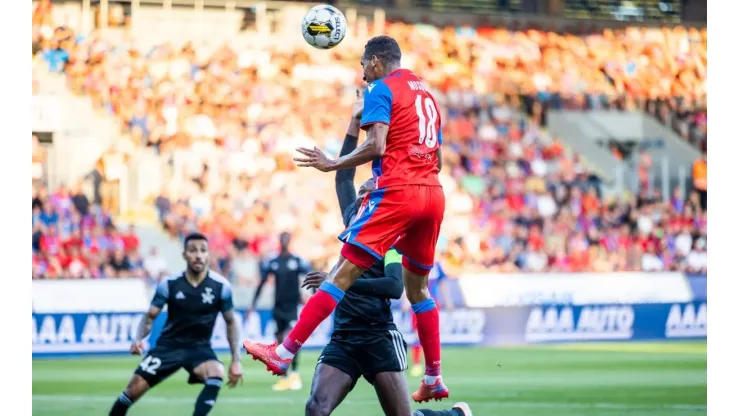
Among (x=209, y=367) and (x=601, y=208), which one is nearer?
(x=209, y=367)

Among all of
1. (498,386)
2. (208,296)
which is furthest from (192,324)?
(498,386)

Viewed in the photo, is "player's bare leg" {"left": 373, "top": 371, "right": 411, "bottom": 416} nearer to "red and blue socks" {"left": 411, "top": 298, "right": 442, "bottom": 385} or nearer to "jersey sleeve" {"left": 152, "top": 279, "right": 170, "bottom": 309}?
"red and blue socks" {"left": 411, "top": 298, "right": 442, "bottom": 385}

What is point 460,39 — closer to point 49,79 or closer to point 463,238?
point 463,238

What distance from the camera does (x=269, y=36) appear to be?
2608cm

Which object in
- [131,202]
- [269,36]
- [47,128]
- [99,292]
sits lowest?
[99,292]

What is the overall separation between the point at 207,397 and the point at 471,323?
39.7ft

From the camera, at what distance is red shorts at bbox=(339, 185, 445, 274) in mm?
7059

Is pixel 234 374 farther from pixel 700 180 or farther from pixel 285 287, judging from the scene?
pixel 700 180

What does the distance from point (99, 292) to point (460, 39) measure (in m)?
12.6

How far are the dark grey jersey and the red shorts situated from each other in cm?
296

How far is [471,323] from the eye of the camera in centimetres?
2108

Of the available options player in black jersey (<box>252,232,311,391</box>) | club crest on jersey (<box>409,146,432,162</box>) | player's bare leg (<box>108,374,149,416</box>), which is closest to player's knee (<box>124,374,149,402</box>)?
player's bare leg (<box>108,374,149,416</box>)

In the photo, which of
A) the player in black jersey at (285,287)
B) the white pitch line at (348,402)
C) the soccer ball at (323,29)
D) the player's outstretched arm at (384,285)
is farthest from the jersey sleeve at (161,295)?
the player in black jersey at (285,287)

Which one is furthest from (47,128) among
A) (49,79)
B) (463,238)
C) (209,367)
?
(209,367)
